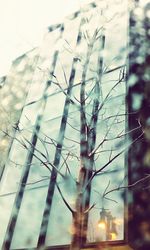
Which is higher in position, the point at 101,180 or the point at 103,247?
the point at 101,180

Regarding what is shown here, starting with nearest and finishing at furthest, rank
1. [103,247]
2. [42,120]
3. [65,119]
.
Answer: [103,247]
[65,119]
[42,120]

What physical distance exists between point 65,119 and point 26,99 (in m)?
2.91

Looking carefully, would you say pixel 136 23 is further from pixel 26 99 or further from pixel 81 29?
pixel 26 99

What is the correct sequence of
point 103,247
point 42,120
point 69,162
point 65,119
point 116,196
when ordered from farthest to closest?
point 42,120
point 65,119
point 69,162
point 116,196
point 103,247

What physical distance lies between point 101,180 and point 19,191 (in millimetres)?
2480

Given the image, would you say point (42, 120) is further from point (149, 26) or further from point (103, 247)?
point (103, 247)

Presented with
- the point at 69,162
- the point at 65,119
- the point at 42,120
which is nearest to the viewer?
the point at 69,162

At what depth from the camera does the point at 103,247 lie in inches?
220

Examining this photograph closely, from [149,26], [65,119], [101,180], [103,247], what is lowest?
[103,247]

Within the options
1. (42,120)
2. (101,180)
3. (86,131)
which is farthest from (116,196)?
(42,120)

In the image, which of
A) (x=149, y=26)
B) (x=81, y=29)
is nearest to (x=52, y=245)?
(x=149, y=26)

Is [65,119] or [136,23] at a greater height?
[136,23]

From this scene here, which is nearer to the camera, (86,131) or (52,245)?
A: (86,131)

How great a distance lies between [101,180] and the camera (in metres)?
6.72
